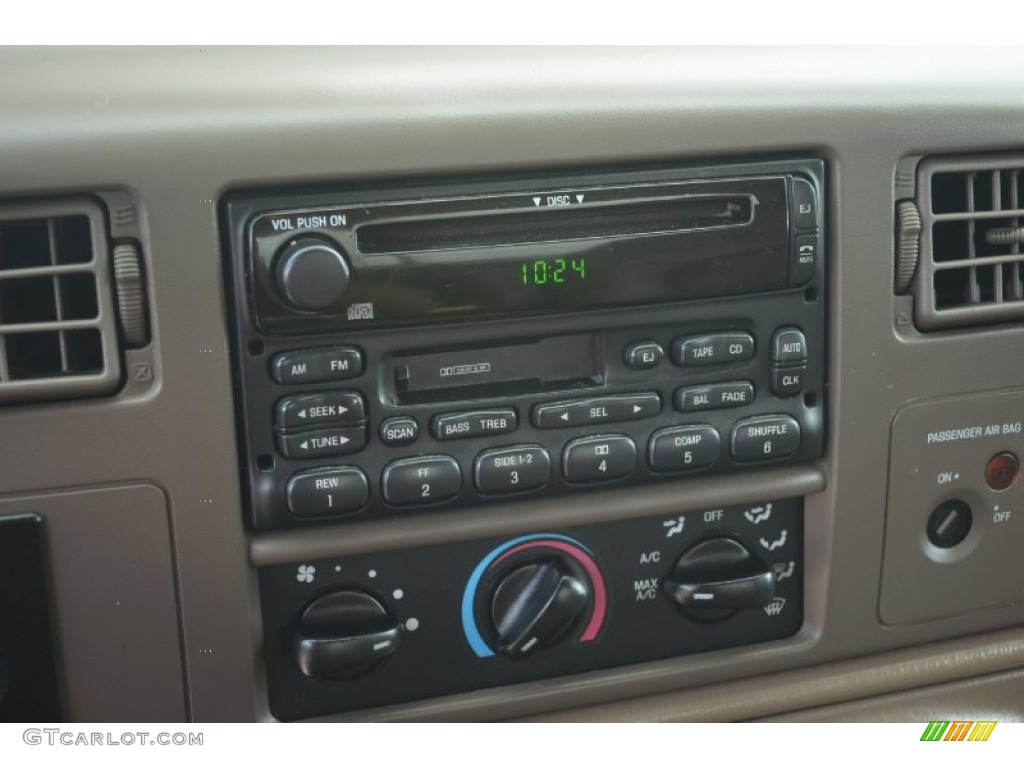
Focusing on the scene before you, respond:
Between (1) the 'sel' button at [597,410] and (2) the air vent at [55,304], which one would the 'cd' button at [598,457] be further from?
(2) the air vent at [55,304]

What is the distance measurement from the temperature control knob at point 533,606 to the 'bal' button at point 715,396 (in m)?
0.18

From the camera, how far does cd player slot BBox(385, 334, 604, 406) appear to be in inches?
36.6

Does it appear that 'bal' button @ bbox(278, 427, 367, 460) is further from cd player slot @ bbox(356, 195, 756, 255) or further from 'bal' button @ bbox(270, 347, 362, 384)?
cd player slot @ bbox(356, 195, 756, 255)

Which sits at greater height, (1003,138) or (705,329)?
(1003,138)

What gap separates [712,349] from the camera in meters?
0.98

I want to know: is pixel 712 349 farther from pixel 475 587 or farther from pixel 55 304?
pixel 55 304

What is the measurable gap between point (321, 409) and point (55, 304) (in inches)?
8.4

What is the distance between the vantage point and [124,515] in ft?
2.91

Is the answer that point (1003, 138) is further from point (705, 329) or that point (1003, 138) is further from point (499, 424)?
point (499, 424)

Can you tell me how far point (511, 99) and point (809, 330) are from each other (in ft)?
1.11

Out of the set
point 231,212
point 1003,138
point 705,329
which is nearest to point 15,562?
point 231,212

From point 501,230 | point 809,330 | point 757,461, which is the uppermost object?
point 501,230
